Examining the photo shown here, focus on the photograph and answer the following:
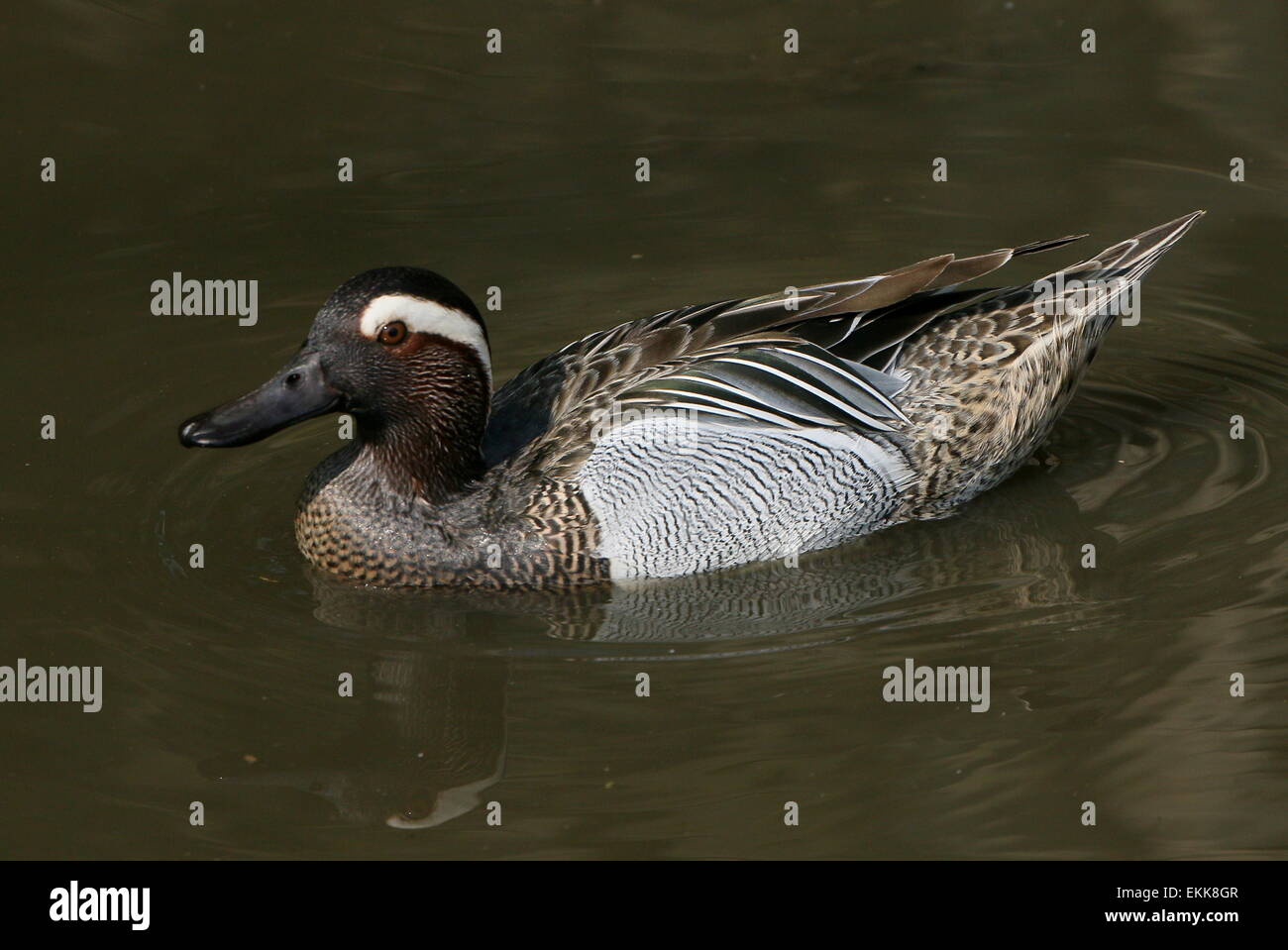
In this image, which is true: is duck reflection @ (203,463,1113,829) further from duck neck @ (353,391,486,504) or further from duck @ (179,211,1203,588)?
duck neck @ (353,391,486,504)

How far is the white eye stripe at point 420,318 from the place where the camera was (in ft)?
24.5

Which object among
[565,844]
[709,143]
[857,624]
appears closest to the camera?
[565,844]

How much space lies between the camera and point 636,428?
25.7ft

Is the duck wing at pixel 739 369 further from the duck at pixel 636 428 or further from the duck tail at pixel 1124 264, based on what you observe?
the duck tail at pixel 1124 264

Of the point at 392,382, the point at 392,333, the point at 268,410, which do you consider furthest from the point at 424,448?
the point at 268,410

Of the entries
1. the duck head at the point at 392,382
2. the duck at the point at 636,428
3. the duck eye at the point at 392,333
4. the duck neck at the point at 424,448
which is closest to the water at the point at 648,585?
the duck at the point at 636,428

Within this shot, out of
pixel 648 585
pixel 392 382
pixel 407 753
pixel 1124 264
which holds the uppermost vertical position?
pixel 1124 264

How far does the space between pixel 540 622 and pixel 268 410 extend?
52.1 inches

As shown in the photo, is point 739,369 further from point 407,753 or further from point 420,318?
point 407,753

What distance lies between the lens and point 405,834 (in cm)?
652

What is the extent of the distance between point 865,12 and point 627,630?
22.4 feet

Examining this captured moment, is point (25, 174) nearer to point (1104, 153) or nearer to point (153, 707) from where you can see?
point (153, 707)

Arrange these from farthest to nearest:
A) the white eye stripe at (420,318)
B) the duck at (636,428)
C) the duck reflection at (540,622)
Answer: the duck at (636,428) < the white eye stripe at (420,318) < the duck reflection at (540,622)

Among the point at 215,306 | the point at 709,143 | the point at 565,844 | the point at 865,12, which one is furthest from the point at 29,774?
the point at 865,12
